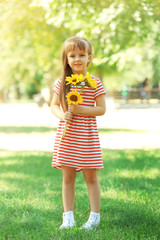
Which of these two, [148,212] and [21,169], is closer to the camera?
[148,212]

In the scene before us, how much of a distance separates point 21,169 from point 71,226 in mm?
3245

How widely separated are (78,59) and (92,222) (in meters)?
1.39

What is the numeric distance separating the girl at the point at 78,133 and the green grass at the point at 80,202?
225 mm

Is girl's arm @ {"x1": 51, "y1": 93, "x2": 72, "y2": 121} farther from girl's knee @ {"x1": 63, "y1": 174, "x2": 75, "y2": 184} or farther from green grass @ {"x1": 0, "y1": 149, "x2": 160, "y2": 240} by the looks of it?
green grass @ {"x1": 0, "y1": 149, "x2": 160, "y2": 240}

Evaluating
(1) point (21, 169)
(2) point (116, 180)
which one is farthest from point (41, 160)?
(2) point (116, 180)

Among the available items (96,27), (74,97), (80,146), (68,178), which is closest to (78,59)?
(74,97)

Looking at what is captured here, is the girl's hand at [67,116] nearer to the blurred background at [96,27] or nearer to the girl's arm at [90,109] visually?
the girl's arm at [90,109]

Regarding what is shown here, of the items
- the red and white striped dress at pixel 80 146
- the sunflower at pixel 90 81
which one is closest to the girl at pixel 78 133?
the red and white striped dress at pixel 80 146

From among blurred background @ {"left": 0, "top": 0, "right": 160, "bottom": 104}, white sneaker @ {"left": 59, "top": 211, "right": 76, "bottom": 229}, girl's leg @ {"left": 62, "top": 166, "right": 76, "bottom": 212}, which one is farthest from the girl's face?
blurred background @ {"left": 0, "top": 0, "right": 160, "bottom": 104}

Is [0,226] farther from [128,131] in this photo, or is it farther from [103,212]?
[128,131]

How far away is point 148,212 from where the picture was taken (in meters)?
3.98

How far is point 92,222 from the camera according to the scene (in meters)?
3.61

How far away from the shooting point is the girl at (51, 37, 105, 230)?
11.6 feet

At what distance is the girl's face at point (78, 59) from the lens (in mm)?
3660
